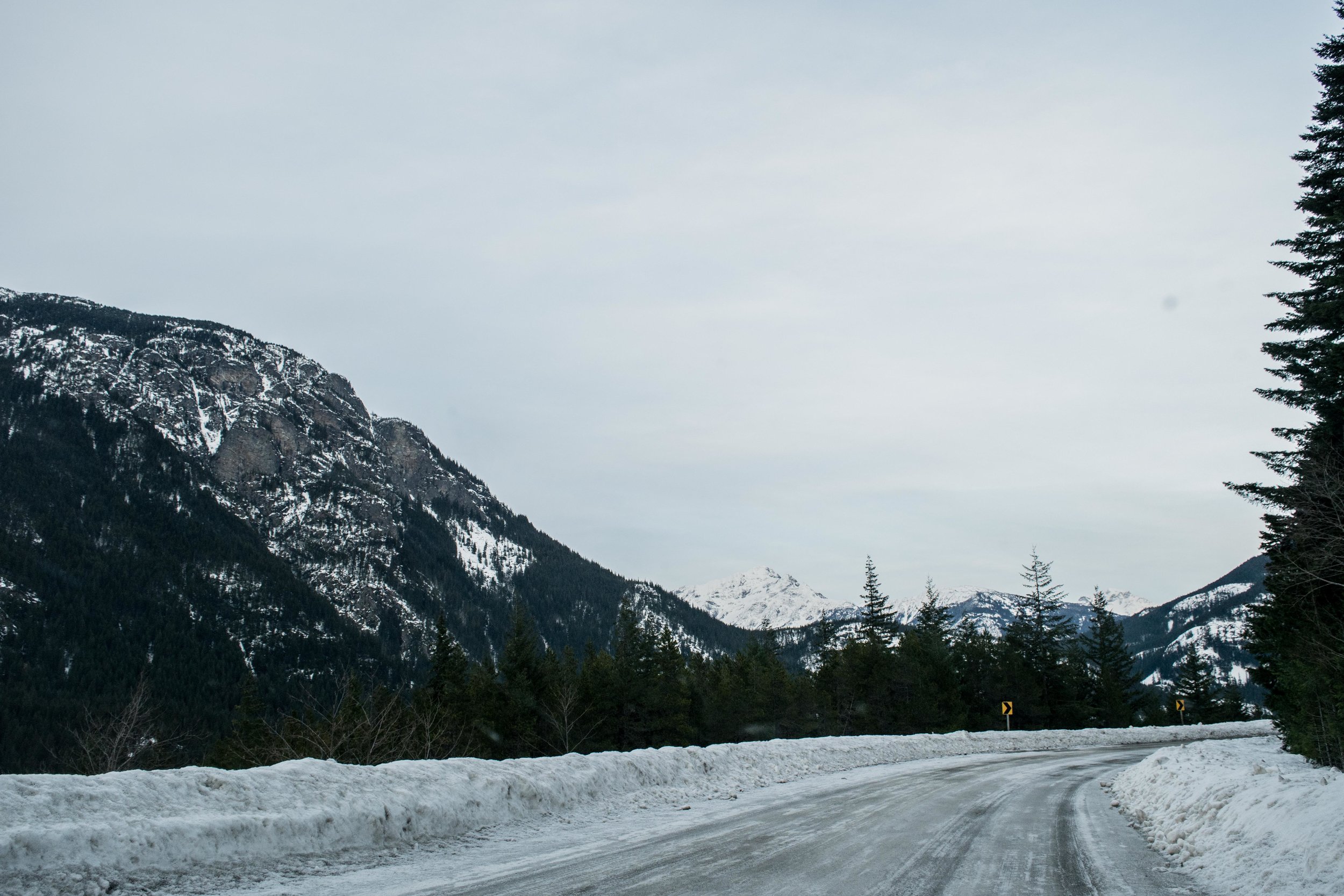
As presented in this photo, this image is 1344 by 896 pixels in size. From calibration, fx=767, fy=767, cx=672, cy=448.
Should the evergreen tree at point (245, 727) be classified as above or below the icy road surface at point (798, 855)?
below

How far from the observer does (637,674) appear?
189 ft

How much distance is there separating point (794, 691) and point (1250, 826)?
54168 mm

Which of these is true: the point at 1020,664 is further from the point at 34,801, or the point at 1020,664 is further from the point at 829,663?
the point at 34,801

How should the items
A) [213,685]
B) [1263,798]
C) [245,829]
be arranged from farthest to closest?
1. [213,685]
2. [1263,798]
3. [245,829]

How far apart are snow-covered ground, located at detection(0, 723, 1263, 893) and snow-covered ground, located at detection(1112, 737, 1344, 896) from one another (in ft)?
24.3

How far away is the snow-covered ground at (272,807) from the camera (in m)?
6.15

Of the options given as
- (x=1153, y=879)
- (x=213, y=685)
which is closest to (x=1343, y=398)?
(x=1153, y=879)

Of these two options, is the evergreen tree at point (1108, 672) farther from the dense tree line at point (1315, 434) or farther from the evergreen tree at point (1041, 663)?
the dense tree line at point (1315, 434)

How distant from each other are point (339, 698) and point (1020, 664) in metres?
52.3

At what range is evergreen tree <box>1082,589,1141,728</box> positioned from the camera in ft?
205

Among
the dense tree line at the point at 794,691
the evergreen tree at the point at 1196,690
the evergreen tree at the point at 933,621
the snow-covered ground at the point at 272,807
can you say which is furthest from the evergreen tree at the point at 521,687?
the evergreen tree at the point at 1196,690

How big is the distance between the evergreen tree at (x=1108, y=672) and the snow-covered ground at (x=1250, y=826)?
185 ft

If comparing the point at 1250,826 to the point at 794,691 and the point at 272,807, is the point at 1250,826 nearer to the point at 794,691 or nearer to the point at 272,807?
the point at 272,807

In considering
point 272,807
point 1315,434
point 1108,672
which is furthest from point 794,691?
point 272,807
